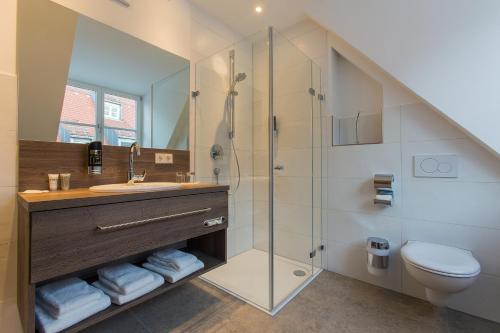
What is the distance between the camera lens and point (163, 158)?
1815mm

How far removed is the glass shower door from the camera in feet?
6.18

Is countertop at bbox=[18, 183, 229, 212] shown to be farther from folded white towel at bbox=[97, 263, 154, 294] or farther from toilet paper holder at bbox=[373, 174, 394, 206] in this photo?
toilet paper holder at bbox=[373, 174, 394, 206]

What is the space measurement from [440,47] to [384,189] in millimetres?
1023

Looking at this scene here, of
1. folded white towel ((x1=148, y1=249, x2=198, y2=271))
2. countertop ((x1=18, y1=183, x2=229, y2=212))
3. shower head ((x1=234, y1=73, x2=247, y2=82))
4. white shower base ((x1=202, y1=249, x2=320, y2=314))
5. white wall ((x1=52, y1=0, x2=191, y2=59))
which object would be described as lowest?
white shower base ((x1=202, y1=249, x2=320, y2=314))

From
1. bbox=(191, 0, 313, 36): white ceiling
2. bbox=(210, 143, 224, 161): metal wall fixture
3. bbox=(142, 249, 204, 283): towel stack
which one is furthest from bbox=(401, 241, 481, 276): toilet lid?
bbox=(191, 0, 313, 36): white ceiling

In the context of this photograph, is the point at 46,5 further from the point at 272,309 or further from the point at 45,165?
the point at 272,309

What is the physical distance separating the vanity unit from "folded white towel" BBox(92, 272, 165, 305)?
0.09ft

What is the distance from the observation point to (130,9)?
162 centimetres

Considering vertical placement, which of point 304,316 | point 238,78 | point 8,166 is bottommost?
point 304,316

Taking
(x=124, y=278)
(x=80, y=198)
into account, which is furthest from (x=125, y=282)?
(x=80, y=198)

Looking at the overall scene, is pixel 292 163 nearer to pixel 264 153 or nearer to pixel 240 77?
pixel 264 153

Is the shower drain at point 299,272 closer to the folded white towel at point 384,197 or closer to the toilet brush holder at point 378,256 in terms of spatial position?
the toilet brush holder at point 378,256

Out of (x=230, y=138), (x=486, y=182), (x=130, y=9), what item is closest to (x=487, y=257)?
(x=486, y=182)

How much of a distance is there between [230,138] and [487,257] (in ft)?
6.95
